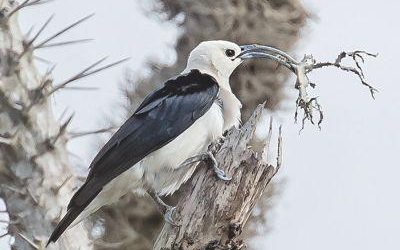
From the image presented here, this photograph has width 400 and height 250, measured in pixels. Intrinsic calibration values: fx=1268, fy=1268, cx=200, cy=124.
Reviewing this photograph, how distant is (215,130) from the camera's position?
3.92 meters

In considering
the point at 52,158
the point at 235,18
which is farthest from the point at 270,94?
the point at 52,158

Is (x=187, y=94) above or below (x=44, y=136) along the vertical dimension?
above

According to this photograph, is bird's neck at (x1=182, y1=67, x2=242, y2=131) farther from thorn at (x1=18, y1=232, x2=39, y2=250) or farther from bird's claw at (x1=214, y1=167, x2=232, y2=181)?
thorn at (x1=18, y1=232, x2=39, y2=250)

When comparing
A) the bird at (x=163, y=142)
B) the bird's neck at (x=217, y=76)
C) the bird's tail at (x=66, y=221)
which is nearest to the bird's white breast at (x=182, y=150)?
the bird at (x=163, y=142)

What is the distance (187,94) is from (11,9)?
26.2 inches

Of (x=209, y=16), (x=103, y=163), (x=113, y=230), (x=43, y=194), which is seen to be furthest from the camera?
(x=209, y=16)

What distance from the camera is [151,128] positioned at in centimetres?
394

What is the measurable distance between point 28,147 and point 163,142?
1.57 feet

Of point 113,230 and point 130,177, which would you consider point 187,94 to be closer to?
point 130,177

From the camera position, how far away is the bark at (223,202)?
136 inches

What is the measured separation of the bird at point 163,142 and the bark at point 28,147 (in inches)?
9.5

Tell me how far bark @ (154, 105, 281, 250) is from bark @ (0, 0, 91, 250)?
0.65m

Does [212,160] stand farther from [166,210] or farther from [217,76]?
[217,76]

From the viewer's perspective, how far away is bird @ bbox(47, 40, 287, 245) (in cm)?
386
